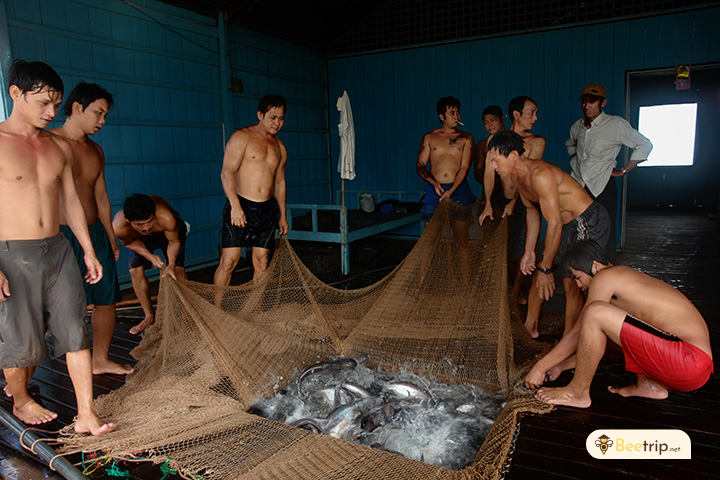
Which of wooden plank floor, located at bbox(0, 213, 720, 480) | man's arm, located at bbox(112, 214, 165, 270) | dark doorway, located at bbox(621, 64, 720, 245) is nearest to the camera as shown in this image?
wooden plank floor, located at bbox(0, 213, 720, 480)

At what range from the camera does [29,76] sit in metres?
2.06

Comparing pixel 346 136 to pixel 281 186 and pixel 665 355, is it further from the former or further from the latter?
pixel 665 355

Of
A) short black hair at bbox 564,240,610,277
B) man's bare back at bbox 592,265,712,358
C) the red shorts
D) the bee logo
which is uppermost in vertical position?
short black hair at bbox 564,240,610,277

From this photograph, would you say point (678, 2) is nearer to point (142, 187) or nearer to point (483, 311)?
point (483, 311)

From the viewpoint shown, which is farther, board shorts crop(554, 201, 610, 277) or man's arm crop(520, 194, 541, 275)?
man's arm crop(520, 194, 541, 275)

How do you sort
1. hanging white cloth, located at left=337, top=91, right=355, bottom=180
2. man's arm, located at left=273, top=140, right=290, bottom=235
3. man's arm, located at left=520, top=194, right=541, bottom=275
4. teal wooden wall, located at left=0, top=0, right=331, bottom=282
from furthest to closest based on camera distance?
hanging white cloth, located at left=337, top=91, right=355, bottom=180, teal wooden wall, located at left=0, top=0, right=331, bottom=282, man's arm, located at left=273, top=140, right=290, bottom=235, man's arm, located at left=520, top=194, right=541, bottom=275

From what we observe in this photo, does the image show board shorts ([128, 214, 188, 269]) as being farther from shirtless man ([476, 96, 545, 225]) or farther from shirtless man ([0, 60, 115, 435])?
shirtless man ([476, 96, 545, 225])

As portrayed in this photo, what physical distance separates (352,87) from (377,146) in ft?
3.45

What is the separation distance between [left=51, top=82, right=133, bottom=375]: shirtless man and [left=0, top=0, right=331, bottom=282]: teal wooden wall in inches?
89.5

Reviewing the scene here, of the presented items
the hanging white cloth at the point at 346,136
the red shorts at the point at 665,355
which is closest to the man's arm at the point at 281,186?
the hanging white cloth at the point at 346,136

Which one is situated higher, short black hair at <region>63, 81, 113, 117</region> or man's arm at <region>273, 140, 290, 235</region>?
short black hair at <region>63, 81, 113, 117</region>

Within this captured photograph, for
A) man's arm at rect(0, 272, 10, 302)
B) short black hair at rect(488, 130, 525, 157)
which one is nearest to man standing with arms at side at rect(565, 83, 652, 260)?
short black hair at rect(488, 130, 525, 157)

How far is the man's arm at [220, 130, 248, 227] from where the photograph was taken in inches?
149

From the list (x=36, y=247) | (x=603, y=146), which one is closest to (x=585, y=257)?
(x=603, y=146)
